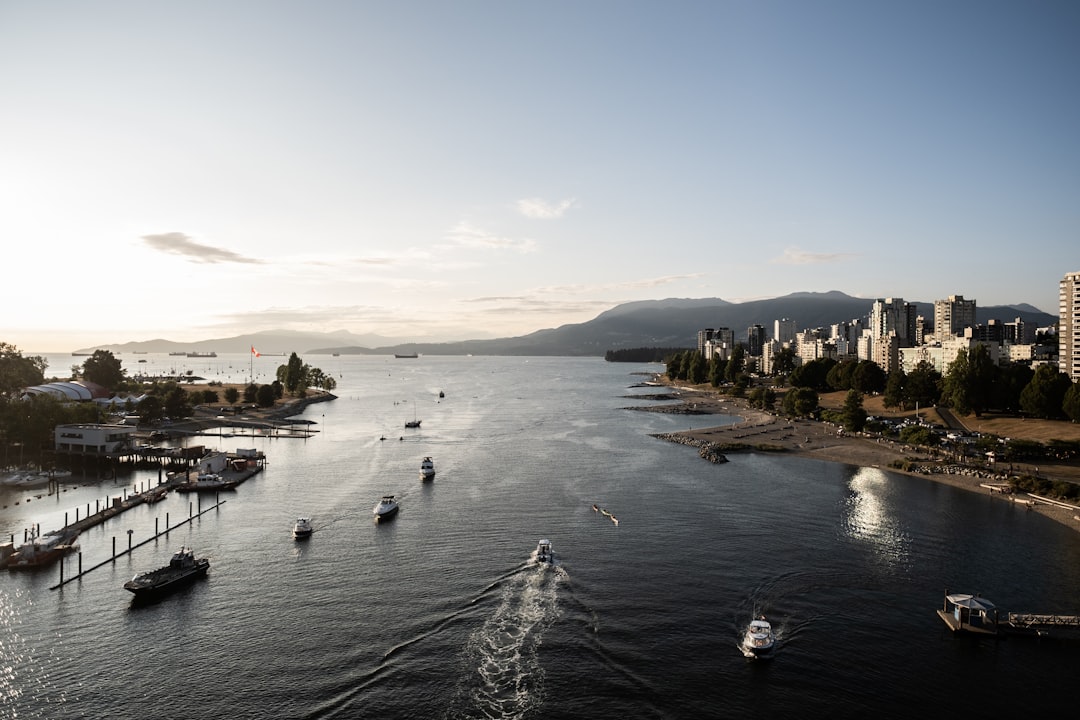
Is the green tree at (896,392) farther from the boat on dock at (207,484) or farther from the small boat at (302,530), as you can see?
the boat on dock at (207,484)

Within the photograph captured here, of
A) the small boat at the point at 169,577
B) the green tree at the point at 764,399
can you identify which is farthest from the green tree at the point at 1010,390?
the small boat at the point at 169,577

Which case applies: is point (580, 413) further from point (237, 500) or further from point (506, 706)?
point (506, 706)

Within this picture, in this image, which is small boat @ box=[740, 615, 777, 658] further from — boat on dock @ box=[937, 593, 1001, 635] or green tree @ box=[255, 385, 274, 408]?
green tree @ box=[255, 385, 274, 408]

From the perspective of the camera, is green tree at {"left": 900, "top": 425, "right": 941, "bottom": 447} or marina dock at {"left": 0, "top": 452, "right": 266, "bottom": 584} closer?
marina dock at {"left": 0, "top": 452, "right": 266, "bottom": 584}

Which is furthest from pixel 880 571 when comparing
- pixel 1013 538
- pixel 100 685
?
pixel 100 685

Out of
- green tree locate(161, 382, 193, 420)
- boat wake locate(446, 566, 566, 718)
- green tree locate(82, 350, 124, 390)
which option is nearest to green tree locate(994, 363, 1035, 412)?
boat wake locate(446, 566, 566, 718)

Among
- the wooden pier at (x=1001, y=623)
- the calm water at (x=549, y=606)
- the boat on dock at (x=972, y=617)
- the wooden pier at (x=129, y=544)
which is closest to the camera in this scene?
the calm water at (x=549, y=606)

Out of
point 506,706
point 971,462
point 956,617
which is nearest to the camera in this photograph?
point 506,706
